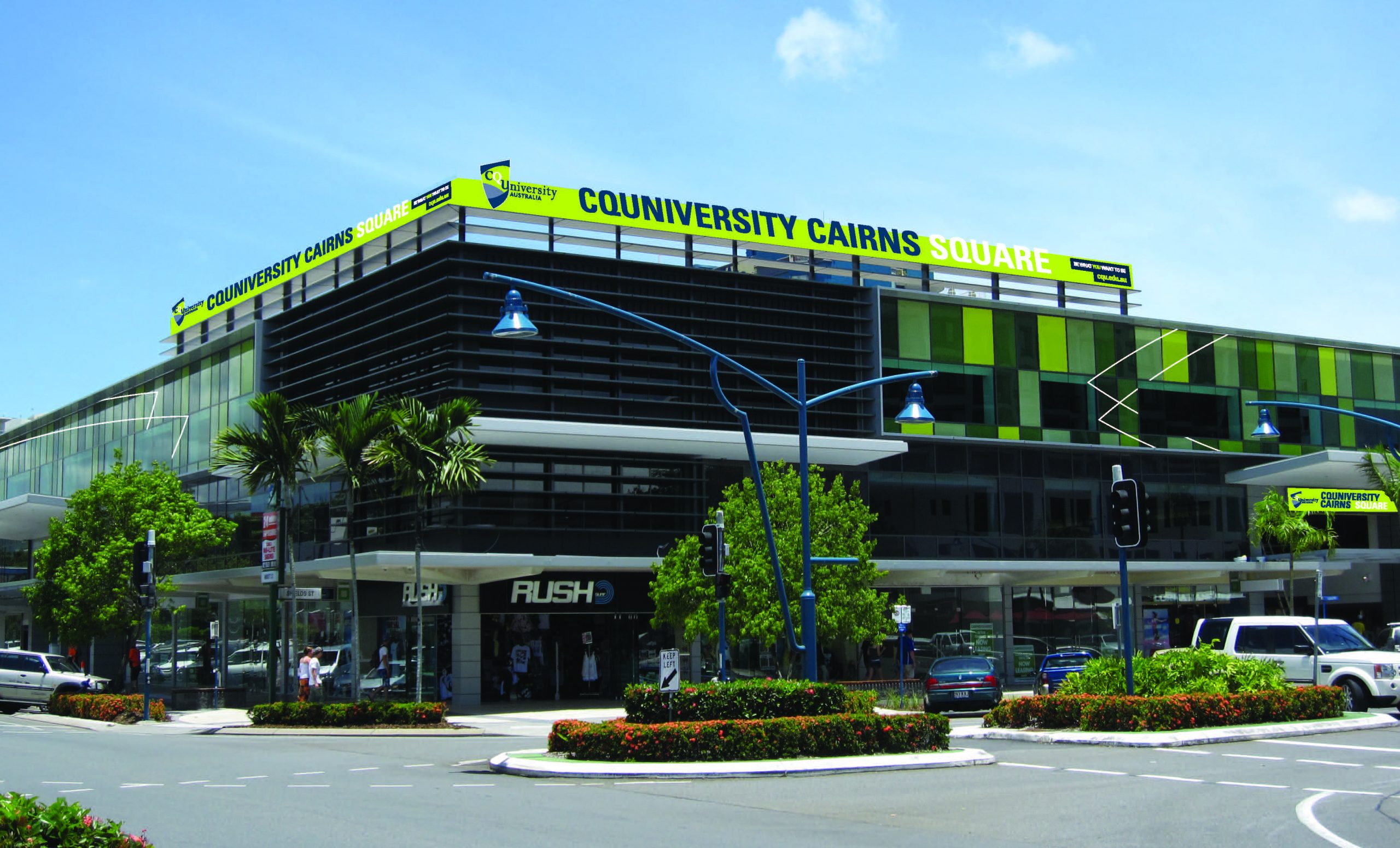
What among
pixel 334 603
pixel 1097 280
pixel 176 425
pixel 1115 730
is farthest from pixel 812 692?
pixel 176 425

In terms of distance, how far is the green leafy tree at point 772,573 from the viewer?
1336 inches

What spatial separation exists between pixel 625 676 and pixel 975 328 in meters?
17.1

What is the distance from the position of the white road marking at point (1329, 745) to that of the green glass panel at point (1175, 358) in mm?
28773

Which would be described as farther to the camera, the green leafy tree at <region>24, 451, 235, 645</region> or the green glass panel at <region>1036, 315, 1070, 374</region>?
the green glass panel at <region>1036, 315, 1070, 374</region>

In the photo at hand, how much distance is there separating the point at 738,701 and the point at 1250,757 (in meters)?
7.53

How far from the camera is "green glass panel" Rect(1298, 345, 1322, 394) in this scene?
169 feet

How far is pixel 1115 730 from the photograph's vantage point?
22609 mm

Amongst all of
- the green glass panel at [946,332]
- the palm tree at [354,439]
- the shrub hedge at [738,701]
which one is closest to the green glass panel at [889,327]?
the green glass panel at [946,332]

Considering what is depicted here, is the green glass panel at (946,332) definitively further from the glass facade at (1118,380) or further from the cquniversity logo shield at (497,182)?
the cquniversity logo shield at (497,182)

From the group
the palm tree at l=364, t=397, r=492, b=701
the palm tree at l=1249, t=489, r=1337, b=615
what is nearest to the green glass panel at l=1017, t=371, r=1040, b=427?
the palm tree at l=1249, t=489, r=1337, b=615

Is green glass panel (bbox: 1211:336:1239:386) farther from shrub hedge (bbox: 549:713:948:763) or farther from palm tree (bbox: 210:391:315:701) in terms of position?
shrub hedge (bbox: 549:713:948:763)

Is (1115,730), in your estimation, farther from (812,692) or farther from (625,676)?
(625,676)

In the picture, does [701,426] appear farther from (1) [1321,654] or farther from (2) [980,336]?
(1) [1321,654]

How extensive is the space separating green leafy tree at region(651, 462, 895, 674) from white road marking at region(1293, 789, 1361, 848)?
18727 mm
